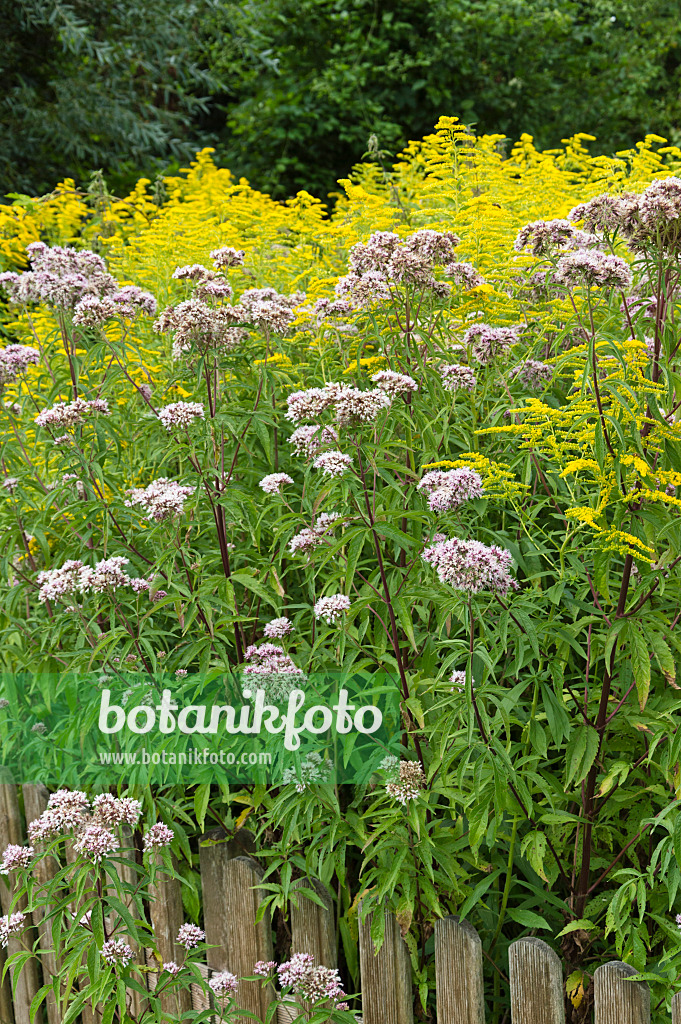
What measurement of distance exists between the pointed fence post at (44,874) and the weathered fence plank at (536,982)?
1.61m

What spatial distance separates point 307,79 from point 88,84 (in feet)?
9.91

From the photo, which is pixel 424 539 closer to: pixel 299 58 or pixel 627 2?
pixel 299 58

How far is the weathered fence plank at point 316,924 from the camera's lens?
7.79 feet

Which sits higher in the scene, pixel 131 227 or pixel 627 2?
pixel 627 2

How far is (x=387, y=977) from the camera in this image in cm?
225

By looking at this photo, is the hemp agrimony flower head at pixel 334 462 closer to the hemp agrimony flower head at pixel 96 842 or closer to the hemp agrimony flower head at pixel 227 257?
the hemp agrimony flower head at pixel 96 842

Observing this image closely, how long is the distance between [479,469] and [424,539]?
313 mm

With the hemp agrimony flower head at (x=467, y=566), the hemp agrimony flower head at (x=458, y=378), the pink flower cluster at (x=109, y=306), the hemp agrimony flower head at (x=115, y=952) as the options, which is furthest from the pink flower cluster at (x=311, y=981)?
the pink flower cluster at (x=109, y=306)

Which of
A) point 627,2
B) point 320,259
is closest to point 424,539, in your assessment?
point 320,259

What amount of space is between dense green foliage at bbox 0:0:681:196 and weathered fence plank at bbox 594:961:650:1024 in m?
11.3

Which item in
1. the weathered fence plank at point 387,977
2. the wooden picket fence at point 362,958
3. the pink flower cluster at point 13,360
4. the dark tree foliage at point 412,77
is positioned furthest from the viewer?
the dark tree foliage at point 412,77

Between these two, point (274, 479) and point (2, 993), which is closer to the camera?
point (274, 479)

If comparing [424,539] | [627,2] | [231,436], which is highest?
[627,2]

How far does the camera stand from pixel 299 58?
43.0ft
